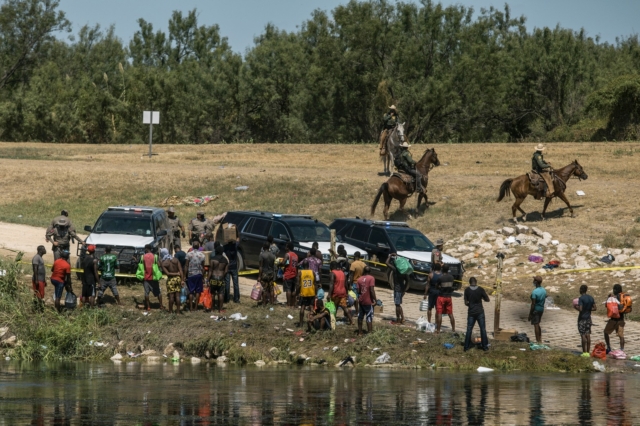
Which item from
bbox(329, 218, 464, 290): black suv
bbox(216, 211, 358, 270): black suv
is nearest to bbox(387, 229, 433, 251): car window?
bbox(329, 218, 464, 290): black suv

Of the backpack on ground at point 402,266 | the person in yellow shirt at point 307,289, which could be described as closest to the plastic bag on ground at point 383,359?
the person in yellow shirt at point 307,289

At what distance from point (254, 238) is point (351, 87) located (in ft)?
164

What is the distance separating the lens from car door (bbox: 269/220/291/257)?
26.9 meters

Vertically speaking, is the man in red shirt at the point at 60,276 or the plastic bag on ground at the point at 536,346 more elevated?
the man in red shirt at the point at 60,276

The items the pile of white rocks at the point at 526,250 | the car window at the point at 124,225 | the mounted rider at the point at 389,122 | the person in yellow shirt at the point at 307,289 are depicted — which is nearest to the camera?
the person in yellow shirt at the point at 307,289

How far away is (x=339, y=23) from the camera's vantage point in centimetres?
7431

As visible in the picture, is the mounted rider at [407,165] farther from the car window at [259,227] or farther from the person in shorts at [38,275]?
→ the person in shorts at [38,275]

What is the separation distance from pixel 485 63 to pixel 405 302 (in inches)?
1933

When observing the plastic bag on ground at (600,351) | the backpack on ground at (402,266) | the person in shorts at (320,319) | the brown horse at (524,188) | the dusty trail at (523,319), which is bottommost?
the dusty trail at (523,319)

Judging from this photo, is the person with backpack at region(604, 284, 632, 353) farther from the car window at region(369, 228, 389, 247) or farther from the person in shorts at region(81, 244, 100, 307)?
the person in shorts at region(81, 244, 100, 307)

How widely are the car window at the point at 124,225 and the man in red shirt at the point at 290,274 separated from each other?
4.58 metres

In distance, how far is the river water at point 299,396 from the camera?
13.3m

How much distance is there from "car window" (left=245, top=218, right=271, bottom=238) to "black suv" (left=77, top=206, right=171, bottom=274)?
7.38 ft

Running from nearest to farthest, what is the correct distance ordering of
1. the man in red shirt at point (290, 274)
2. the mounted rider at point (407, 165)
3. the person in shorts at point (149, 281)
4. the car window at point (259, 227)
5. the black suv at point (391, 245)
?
the person in shorts at point (149, 281) → the man in red shirt at point (290, 274) → the black suv at point (391, 245) → the car window at point (259, 227) → the mounted rider at point (407, 165)
